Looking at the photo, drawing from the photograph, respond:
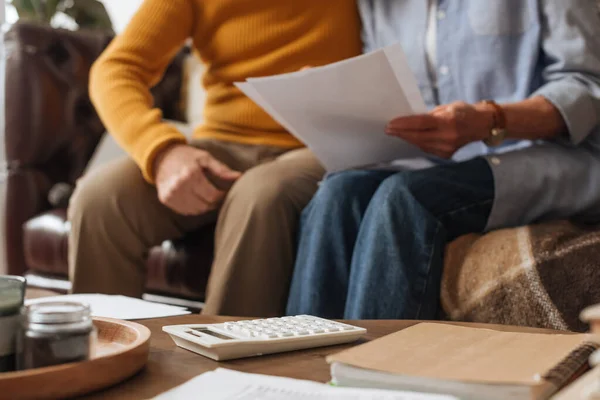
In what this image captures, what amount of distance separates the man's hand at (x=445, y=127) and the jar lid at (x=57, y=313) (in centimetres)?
64

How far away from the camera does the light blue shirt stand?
105cm

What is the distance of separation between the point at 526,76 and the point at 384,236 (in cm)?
43

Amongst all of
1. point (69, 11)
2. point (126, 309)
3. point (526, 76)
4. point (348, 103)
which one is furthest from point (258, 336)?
point (69, 11)

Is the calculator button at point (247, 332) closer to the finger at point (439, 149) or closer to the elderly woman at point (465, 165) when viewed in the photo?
the elderly woman at point (465, 165)

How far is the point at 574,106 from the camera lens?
1.07 m

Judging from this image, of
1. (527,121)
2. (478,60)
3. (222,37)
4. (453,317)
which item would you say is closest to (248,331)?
(453,317)

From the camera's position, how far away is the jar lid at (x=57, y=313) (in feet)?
1.49

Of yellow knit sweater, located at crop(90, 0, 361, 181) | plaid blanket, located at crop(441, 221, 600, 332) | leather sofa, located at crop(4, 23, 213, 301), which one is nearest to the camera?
plaid blanket, located at crop(441, 221, 600, 332)

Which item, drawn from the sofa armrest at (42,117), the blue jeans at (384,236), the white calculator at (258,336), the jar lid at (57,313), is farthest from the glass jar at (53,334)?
the sofa armrest at (42,117)

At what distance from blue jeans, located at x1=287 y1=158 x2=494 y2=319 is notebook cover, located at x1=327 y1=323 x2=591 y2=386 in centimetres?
34

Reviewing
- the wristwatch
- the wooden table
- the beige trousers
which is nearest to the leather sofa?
the beige trousers

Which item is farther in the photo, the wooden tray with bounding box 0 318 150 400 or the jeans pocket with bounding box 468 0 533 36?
the jeans pocket with bounding box 468 0 533 36

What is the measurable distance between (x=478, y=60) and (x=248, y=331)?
0.76m

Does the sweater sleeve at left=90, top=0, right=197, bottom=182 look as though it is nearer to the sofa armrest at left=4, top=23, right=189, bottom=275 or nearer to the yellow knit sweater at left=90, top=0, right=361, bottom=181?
the yellow knit sweater at left=90, top=0, right=361, bottom=181
